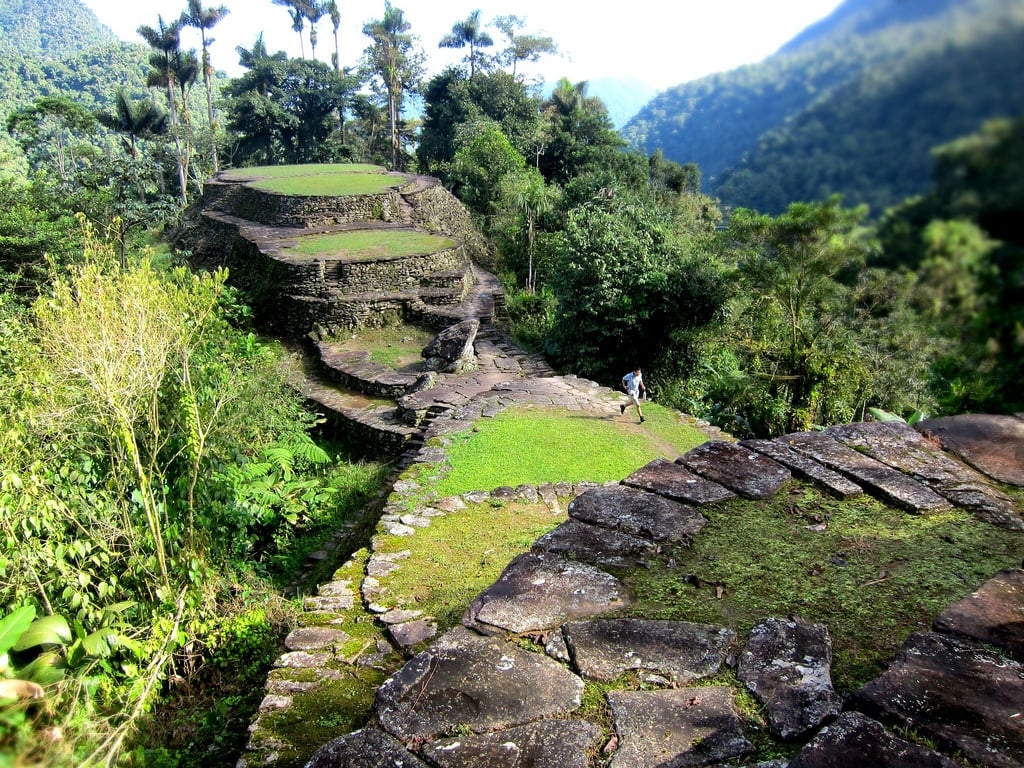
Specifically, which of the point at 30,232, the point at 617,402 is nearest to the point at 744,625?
the point at 617,402

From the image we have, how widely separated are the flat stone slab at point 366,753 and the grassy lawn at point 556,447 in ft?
12.6

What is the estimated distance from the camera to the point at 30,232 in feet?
51.5

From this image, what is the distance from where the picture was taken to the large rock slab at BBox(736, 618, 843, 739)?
2.08m

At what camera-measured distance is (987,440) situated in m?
3.70

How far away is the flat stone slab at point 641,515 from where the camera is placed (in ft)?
10.3

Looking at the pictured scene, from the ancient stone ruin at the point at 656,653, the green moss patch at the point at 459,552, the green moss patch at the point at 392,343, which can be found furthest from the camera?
the green moss patch at the point at 392,343

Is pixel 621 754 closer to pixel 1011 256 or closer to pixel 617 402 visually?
pixel 1011 256

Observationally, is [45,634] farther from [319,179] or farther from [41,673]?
[319,179]

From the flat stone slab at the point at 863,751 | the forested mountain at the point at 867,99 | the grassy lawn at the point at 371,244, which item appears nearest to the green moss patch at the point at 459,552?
the flat stone slab at the point at 863,751

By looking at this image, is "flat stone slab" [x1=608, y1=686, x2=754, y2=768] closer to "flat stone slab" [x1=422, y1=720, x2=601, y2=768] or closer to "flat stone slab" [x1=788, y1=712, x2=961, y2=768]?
"flat stone slab" [x1=422, y1=720, x2=601, y2=768]

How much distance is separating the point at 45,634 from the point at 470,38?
115 feet

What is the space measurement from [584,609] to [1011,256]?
6.23 ft

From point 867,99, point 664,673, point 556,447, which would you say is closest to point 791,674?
point 664,673

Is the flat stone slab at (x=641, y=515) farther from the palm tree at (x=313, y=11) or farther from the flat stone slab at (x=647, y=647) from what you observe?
the palm tree at (x=313, y=11)
